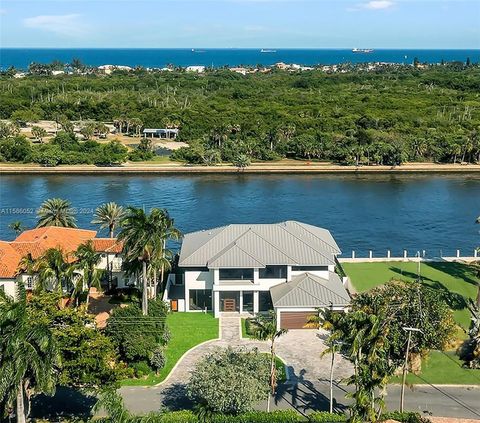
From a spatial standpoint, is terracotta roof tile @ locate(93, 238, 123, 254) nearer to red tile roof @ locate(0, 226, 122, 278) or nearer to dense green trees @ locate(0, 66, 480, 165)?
red tile roof @ locate(0, 226, 122, 278)

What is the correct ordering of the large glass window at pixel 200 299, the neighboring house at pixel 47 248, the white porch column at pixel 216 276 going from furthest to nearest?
1. the large glass window at pixel 200 299
2. the white porch column at pixel 216 276
3. the neighboring house at pixel 47 248

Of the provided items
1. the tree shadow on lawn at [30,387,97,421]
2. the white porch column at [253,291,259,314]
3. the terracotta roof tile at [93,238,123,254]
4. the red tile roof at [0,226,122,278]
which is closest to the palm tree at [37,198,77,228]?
the red tile roof at [0,226,122,278]

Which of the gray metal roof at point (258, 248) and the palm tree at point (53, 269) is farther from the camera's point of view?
the gray metal roof at point (258, 248)

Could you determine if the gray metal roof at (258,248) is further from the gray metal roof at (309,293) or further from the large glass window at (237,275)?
the gray metal roof at (309,293)

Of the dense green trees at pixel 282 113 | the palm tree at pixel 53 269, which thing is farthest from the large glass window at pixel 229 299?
the dense green trees at pixel 282 113

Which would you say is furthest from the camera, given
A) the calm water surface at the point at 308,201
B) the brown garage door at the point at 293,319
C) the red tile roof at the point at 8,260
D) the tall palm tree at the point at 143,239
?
→ the calm water surface at the point at 308,201

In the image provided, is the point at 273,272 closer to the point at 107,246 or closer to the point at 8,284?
the point at 107,246
